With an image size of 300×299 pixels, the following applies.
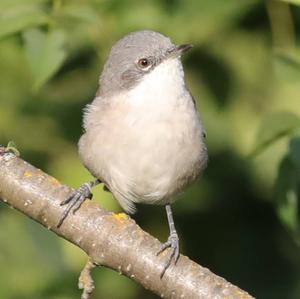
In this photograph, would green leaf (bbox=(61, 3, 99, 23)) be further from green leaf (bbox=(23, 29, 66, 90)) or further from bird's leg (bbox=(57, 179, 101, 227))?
bird's leg (bbox=(57, 179, 101, 227))

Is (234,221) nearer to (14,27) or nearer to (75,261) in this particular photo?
(75,261)

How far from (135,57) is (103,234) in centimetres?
114

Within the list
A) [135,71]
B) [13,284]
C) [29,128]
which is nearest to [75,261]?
[13,284]

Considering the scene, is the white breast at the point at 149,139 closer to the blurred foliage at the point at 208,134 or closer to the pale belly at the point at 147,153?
the pale belly at the point at 147,153

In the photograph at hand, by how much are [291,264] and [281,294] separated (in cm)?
21

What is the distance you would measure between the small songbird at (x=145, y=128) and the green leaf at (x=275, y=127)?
35 centimetres

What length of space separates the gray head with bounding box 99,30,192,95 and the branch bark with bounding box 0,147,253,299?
34.6 inches

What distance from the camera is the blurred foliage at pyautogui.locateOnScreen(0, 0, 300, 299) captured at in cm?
549

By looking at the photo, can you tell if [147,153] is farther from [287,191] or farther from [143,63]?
[287,191]

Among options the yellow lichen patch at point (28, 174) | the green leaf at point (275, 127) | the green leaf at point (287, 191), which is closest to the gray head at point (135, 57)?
the green leaf at point (275, 127)

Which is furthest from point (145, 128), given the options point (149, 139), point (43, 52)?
point (43, 52)

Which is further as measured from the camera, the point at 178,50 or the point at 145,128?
the point at 178,50

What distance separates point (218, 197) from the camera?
20.0 ft

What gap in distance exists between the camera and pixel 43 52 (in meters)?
4.59
